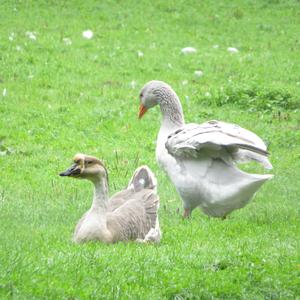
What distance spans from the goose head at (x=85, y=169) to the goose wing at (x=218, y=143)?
140 cm

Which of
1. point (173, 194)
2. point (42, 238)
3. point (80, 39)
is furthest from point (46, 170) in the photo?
point (80, 39)

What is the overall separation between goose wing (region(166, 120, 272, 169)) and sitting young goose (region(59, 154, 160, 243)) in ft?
2.07

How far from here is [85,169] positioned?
8.68m

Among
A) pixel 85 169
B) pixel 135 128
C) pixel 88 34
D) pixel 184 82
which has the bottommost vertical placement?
pixel 88 34

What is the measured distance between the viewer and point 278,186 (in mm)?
12391

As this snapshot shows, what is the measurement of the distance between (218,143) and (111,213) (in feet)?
4.49

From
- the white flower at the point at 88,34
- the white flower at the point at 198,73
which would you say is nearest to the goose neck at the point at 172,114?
the white flower at the point at 198,73

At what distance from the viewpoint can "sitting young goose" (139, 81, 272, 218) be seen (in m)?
9.74

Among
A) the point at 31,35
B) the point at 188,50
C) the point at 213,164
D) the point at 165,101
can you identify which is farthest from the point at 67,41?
the point at 213,164

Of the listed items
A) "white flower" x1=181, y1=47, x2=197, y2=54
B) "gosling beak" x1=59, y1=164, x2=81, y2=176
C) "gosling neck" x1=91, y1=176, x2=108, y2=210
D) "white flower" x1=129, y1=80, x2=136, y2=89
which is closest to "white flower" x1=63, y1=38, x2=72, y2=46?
"white flower" x1=181, y1=47, x2=197, y2=54

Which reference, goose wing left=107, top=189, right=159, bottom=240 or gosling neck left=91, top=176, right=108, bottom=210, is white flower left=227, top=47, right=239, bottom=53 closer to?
goose wing left=107, top=189, right=159, bottom=240

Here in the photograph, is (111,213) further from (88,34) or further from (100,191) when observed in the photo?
(88,34)

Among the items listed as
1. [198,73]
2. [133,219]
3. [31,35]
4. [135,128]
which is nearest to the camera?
[133,219]

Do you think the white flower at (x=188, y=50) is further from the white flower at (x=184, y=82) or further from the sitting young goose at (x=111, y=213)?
the sitting young goose at (x=111, y=213)
